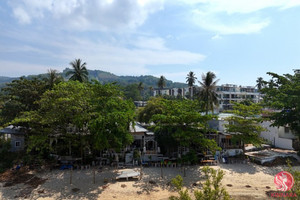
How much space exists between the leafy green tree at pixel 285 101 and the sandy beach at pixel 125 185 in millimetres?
7281

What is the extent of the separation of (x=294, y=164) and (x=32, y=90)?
1247 inches

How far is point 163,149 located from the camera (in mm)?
21891

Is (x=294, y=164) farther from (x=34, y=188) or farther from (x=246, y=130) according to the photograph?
(x=34, y=188)

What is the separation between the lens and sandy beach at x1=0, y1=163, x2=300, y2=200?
13.0 m

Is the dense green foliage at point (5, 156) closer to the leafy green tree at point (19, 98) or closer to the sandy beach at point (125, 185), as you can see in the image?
the leafy green tree at point (19, 98)

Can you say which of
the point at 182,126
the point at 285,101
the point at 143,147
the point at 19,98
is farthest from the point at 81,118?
the point at 285,101

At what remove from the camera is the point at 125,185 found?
14438 mm

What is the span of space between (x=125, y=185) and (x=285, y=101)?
67.4ft

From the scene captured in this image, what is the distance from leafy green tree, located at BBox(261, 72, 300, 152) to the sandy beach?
23.9 ft

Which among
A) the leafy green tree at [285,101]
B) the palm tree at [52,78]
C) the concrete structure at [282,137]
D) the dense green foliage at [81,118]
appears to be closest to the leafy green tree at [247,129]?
the leafy green tree at [285,101]

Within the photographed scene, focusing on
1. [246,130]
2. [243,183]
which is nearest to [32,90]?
[243,183]

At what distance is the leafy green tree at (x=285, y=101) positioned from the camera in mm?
20594

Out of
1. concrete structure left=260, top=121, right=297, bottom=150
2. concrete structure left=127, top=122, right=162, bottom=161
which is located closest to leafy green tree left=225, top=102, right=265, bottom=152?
concrete structure left=260, top=121, right=297, bottom=150

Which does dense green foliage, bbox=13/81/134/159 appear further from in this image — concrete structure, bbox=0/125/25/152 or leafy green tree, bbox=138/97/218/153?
concrete structure, bbox=0/125/25/152
